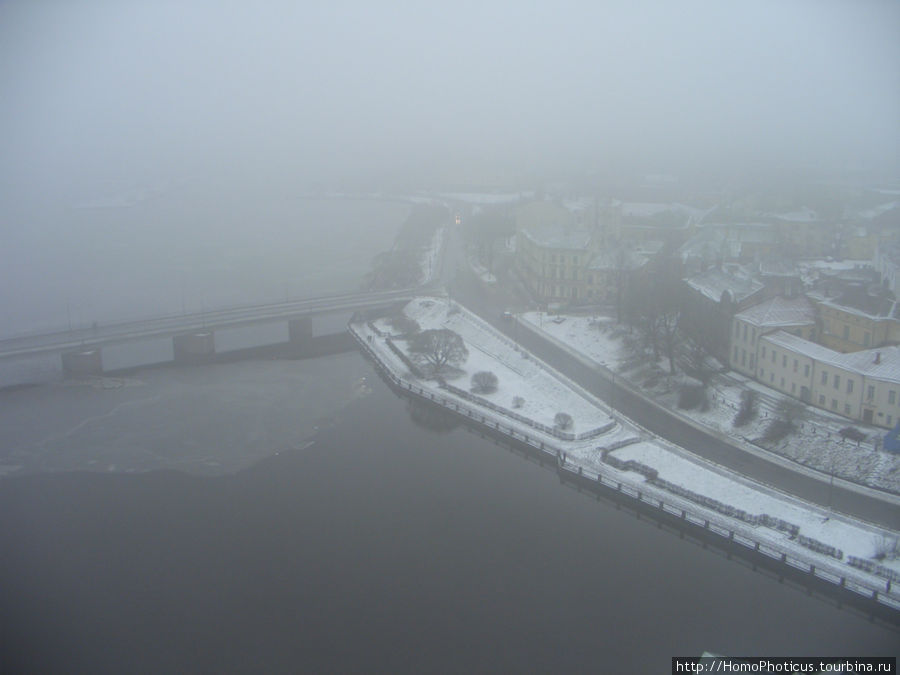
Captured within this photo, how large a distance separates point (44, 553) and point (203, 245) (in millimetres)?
17046

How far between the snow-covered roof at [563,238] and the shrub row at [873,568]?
805 cm

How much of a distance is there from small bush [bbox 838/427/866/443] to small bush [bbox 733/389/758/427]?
81 cm

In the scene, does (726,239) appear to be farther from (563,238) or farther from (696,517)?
(696,517)

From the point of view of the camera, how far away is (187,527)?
247 inches

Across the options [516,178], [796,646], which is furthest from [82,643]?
[516,178]

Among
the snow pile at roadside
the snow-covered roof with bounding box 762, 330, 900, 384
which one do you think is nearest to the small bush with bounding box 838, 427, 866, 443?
the snow-covered roof with bounding box 762, 330, 900, 384

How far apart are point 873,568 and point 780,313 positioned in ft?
13.4

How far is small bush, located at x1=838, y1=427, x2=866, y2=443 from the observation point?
6995 millimetres

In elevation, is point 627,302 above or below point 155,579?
above

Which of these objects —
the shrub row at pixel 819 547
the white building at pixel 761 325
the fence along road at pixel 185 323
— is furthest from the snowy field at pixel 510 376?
the shrub row at pixel 819 547

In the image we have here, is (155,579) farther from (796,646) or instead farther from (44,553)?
(796,646)

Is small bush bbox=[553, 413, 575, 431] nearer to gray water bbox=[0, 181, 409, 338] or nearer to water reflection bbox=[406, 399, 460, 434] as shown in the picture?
water reflection bbox=[406, 399, 460, 434]

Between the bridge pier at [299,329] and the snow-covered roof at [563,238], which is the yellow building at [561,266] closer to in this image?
the snow-covered roof at [563,238]

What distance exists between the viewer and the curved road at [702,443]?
6.17 meters
